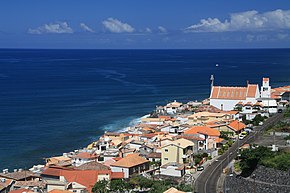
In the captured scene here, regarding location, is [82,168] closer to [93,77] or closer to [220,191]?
[220,191]

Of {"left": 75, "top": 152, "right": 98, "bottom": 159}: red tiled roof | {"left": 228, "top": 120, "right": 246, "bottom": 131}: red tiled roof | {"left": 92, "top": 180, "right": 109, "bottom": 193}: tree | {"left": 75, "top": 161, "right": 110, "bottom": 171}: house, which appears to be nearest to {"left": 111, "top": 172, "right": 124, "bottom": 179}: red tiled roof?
{"left": 75, "top": 161, "right": 110, "bottom": 171}: house

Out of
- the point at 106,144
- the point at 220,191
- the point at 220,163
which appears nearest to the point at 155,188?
the point at 220,191

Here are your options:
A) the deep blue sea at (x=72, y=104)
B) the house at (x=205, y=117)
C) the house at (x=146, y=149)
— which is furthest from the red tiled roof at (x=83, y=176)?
the house at (x=205, y=117)

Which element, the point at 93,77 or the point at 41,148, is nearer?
the point at 41,148

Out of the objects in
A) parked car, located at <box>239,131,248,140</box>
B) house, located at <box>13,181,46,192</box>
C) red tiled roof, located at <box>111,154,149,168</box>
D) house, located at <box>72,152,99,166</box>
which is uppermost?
parked car, located at <box>239,131,248,140</box>

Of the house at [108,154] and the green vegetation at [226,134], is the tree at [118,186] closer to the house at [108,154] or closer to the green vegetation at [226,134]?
the house at [108,154]

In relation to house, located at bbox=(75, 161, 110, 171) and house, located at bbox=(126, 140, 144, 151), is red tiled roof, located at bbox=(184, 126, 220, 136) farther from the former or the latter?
house, located at bbox=(75, 161, 110, 171)
